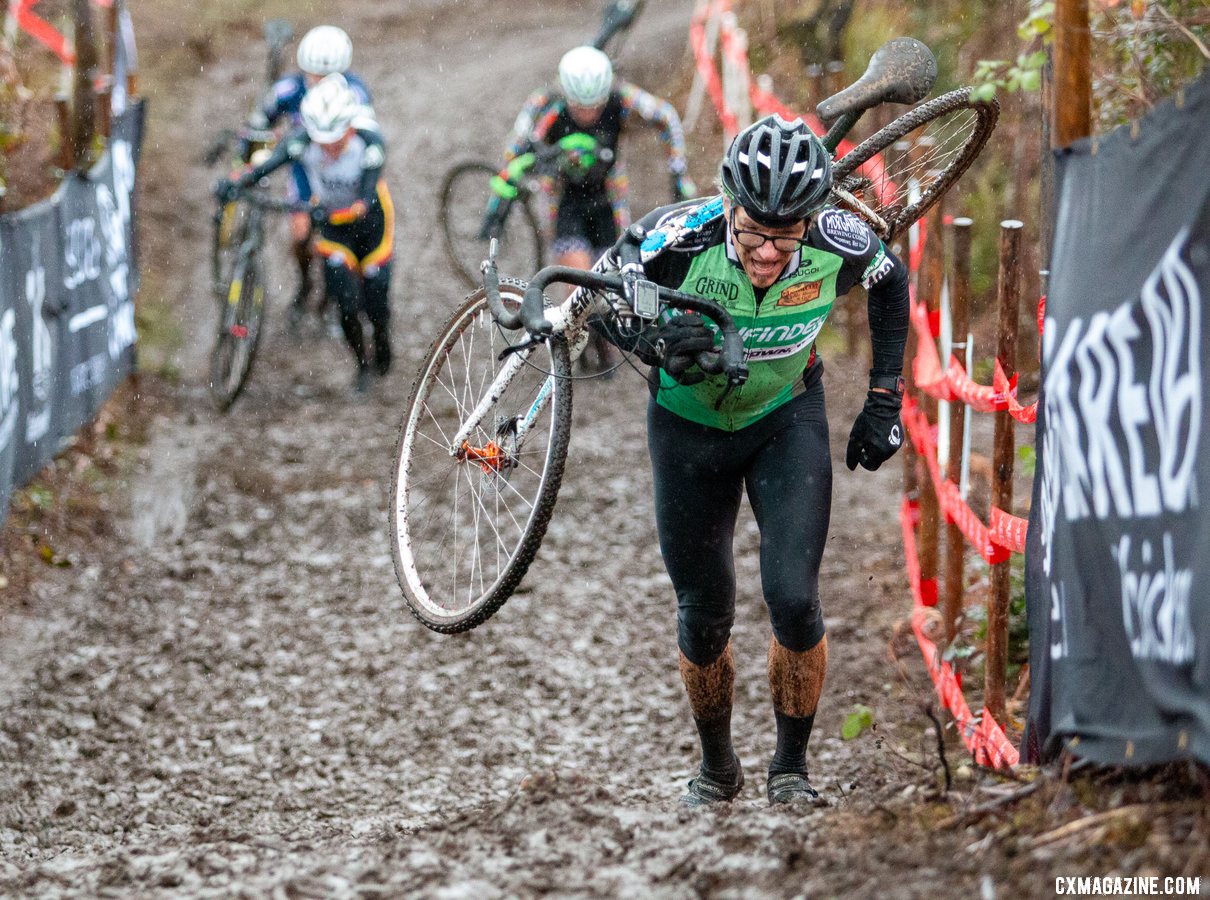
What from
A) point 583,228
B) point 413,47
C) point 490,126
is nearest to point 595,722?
point 583,228

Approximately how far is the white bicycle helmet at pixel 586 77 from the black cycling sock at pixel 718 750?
20.7 ft

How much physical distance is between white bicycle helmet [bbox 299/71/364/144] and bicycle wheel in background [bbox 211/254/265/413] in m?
1.19

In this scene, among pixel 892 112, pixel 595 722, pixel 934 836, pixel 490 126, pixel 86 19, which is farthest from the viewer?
pixel 490 126

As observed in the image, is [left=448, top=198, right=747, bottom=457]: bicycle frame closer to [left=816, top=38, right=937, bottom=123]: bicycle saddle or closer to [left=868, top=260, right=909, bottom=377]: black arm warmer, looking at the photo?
[left=816, top=38, right=937, bottom=123]: bicycle saddle

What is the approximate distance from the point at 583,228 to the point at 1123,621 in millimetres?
7602

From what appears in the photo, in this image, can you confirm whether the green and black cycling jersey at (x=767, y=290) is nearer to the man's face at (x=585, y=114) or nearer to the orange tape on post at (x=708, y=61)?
the man's face at (x=585, y=114)

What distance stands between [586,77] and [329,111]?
210 cm

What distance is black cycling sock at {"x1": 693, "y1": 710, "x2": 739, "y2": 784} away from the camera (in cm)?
514

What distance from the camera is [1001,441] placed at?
5219 mm

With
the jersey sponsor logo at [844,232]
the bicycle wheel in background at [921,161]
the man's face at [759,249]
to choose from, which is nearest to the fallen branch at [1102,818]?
the man's face at [759,249]

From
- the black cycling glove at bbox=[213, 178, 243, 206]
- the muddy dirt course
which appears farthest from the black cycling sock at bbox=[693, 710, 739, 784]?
the black cycling glove at bbox=[213, 178, 243, 206]

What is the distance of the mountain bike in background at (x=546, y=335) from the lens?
4.30 m

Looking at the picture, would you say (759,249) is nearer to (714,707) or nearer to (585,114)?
(714,707)

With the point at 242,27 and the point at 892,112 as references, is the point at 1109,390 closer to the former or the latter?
the point at 892,112
